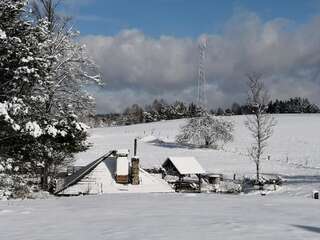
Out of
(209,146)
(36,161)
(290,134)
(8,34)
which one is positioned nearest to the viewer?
(8,34)

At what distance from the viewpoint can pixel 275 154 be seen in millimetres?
71375

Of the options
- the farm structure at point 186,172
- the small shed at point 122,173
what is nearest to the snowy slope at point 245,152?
the farm structure at point 186,172

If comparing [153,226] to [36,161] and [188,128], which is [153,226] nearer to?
[36,161]

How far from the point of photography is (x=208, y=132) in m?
82.6

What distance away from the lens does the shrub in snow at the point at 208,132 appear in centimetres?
8238

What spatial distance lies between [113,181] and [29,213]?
62.0ft

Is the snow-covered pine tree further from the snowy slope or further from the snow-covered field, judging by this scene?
the snowy slope

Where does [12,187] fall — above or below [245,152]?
below

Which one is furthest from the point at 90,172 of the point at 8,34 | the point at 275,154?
the point at 275,154

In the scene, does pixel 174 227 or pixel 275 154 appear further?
pixel 275 154

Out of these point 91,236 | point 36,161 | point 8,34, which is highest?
point 8,34

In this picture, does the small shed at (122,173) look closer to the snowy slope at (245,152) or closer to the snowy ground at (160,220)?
the snowy slope at (245,152)

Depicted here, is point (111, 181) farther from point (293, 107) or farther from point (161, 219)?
point (293, 107)

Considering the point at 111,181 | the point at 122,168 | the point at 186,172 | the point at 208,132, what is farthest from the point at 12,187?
the point at 208,132
